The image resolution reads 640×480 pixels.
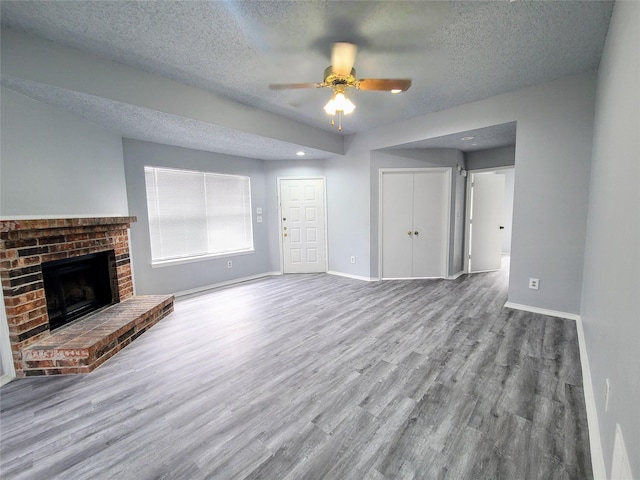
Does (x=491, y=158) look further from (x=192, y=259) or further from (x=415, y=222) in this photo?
(x=192, y=259)

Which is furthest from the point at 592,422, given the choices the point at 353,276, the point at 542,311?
the point at 353,276

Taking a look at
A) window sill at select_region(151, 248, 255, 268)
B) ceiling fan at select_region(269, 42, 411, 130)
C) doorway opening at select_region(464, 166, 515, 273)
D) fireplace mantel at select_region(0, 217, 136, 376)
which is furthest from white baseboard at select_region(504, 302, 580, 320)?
fireplace mantel at select_region(0, 217, 136, 376)

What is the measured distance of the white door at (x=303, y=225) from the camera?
5438 millimetres

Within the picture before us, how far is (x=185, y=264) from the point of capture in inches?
170

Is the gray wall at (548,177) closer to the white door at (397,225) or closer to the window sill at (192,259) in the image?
the white door at (397,225)

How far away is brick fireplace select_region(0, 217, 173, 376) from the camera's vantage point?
2145 millimetres

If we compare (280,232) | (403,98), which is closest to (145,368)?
(280,232)

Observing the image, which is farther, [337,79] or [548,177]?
[548,177]

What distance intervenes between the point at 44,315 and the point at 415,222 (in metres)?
5.05

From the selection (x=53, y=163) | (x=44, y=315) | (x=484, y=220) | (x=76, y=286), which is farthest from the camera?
(x=484, y=220)

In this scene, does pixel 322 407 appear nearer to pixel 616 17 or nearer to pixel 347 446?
pixel 347 446

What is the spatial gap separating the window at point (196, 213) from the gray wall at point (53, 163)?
0.65 metres

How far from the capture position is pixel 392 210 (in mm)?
4863

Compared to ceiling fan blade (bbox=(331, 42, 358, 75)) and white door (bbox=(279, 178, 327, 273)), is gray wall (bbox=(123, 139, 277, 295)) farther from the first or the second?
ceiling fan blade (bbox=(331, 42, 358, 75))
